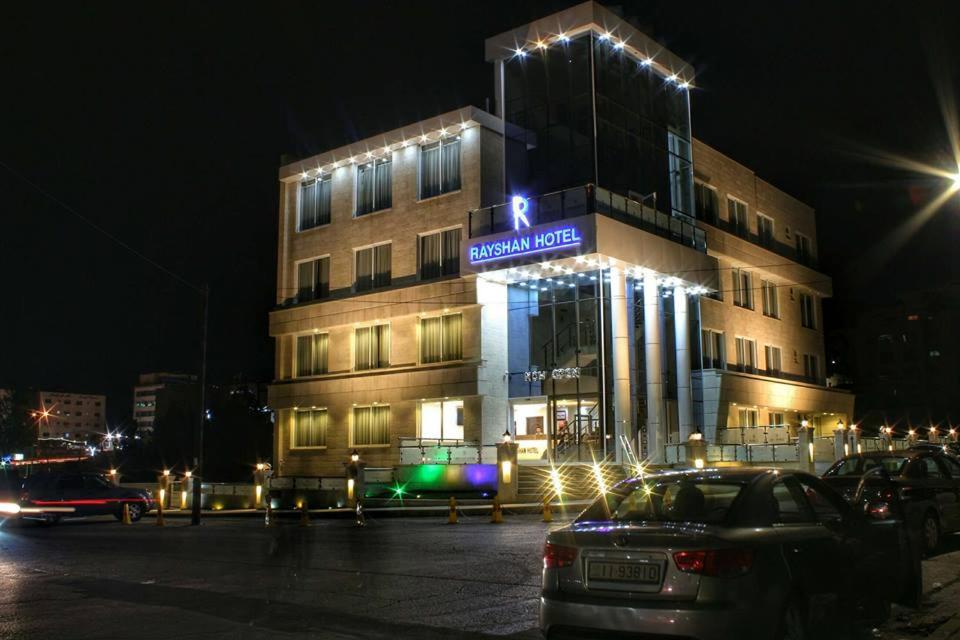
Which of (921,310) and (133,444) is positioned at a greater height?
(921,310)

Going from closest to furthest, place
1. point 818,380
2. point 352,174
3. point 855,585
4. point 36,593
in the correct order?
point 855,585 < point 36,593 < point 352,174 < point 818,380

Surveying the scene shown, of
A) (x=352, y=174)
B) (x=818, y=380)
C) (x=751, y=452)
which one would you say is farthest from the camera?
(x=818, y=380)

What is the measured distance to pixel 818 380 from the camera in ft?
180

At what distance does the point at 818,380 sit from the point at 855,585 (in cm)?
5077

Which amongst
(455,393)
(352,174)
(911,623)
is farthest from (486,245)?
(911,623)

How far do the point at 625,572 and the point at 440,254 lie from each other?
34.8 metres

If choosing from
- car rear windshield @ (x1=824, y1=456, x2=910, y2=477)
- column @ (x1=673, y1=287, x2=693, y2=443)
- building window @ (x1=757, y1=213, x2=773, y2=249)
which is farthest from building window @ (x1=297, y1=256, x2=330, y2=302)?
car rear windshield @ (x1=824, y1=456, x2=910, y2=477)

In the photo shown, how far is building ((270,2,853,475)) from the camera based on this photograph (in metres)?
36.8

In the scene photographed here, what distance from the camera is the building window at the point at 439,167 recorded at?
4044cm

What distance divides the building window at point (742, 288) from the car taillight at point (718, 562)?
138 ft

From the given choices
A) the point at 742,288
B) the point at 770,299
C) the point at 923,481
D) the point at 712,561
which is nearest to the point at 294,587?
the point at 712,561

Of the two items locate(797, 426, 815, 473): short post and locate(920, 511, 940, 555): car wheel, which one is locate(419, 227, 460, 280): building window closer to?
locate(797, 426, 815, 473): short post

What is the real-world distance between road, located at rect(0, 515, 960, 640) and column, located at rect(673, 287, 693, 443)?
20.7m

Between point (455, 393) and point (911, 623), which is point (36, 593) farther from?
point (455, 393)
